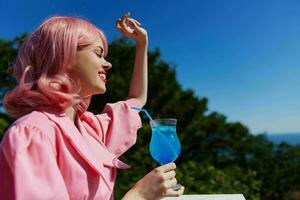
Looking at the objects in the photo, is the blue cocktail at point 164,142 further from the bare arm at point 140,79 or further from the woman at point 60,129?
the bare arm at point 140,79

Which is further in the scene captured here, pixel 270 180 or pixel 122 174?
pixel 270 180

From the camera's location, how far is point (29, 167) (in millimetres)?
1088

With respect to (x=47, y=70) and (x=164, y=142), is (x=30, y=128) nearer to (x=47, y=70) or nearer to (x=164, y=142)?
(x=47, y=70)

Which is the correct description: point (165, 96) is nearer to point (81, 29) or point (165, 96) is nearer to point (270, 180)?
point (270, 180)

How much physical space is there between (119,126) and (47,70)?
1.51 feet

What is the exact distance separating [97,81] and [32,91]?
23 cm

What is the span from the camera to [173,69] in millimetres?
7883

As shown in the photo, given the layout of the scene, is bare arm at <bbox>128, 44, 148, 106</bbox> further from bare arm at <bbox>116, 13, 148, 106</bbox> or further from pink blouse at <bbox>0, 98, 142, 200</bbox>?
pink blouse at <bbox>0, 98, 142, 200</bbox>

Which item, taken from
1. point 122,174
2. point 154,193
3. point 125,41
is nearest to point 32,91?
point 154,193

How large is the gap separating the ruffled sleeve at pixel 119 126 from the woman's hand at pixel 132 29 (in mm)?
304

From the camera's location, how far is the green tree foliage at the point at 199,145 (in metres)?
5.42

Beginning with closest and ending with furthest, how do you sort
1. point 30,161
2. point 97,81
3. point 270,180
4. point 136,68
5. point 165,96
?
point 30,161, point 97,81, point 136,68, point 270,180, point 165,96

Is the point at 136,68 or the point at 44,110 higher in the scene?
the point at 136,68

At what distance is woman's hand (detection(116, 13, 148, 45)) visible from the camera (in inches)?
68.4
